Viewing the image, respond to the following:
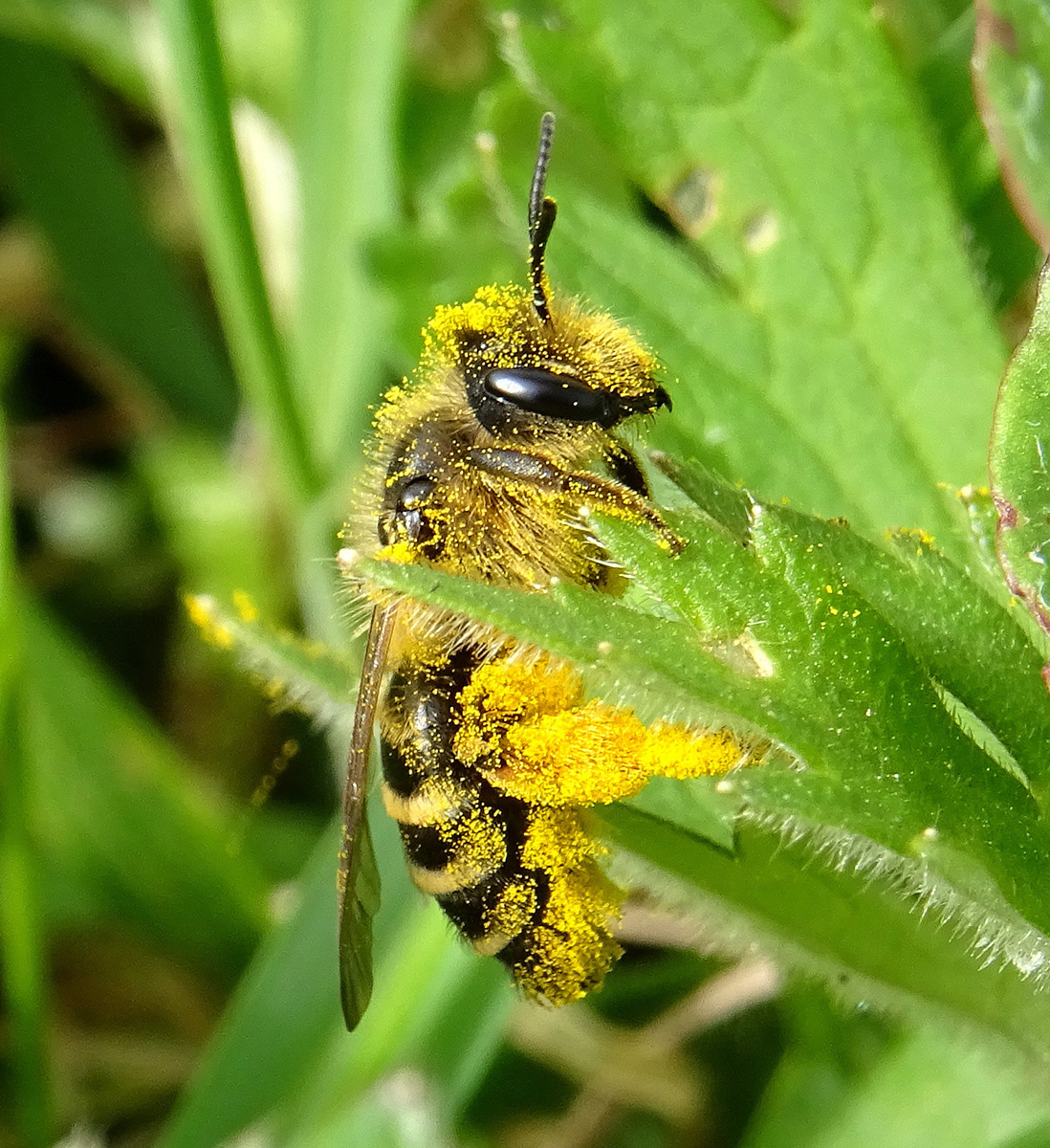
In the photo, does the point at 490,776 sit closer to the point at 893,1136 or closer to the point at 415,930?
the point at 415,930

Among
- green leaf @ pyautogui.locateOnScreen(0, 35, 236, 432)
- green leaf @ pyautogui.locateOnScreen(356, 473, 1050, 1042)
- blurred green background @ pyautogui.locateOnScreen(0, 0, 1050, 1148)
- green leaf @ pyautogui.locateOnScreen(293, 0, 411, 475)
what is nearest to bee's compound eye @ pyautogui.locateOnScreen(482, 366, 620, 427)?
green leaf @ pyautogui.locateOnScreen(356, 473, 1050, 1042)

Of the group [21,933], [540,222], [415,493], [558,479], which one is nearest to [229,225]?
[540,222]

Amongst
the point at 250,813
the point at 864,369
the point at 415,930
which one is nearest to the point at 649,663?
the point at 864,369

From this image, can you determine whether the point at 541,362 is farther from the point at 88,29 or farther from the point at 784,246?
the point at 88,29

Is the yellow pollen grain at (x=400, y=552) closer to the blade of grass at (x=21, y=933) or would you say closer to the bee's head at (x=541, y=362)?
the bee's head at (x=541, y=362)

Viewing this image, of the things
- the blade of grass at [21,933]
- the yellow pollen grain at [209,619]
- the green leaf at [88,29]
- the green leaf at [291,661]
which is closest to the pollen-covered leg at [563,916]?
the green leaf at [291,661]

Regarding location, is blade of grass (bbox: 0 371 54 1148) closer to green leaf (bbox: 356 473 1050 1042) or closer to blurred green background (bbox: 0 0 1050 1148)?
blurred green background (bbox: 0 0 1050 1148)
